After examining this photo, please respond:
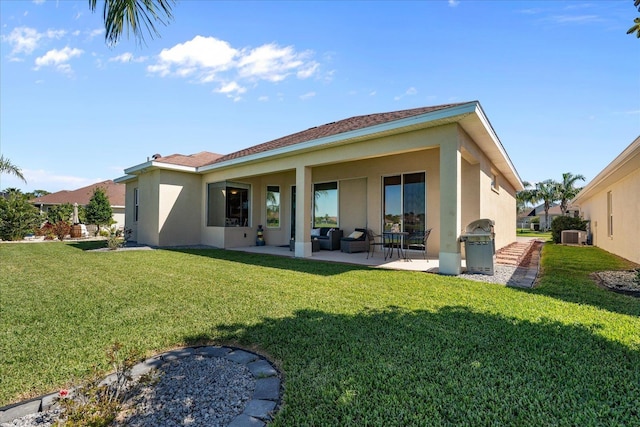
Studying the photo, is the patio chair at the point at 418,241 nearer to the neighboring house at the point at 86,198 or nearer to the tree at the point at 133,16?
the tree at the point at 133,16

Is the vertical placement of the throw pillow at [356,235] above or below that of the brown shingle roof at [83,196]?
below

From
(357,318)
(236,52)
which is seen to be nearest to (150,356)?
(357,318)

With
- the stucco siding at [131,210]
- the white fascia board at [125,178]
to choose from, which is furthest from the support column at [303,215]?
the stucco siding at [131,210]

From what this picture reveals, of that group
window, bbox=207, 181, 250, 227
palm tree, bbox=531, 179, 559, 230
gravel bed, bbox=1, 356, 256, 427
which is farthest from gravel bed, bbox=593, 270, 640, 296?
palm tree, bbox=531, 179, 559, 230

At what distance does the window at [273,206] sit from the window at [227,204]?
3.30 feet

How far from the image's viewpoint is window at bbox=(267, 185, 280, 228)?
14.4 metres

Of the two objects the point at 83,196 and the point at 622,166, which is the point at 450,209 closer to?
the point at 622,166

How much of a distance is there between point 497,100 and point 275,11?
6970 mm

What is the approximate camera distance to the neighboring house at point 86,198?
28.8 m

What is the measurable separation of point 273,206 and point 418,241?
7.19 metres

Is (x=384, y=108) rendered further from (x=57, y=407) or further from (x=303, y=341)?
(x=57, y=407)

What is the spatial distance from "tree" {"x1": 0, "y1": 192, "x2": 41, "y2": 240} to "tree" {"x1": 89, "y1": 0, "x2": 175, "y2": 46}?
19936mm

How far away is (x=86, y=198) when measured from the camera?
98.8 ft

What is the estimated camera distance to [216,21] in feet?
21.9
